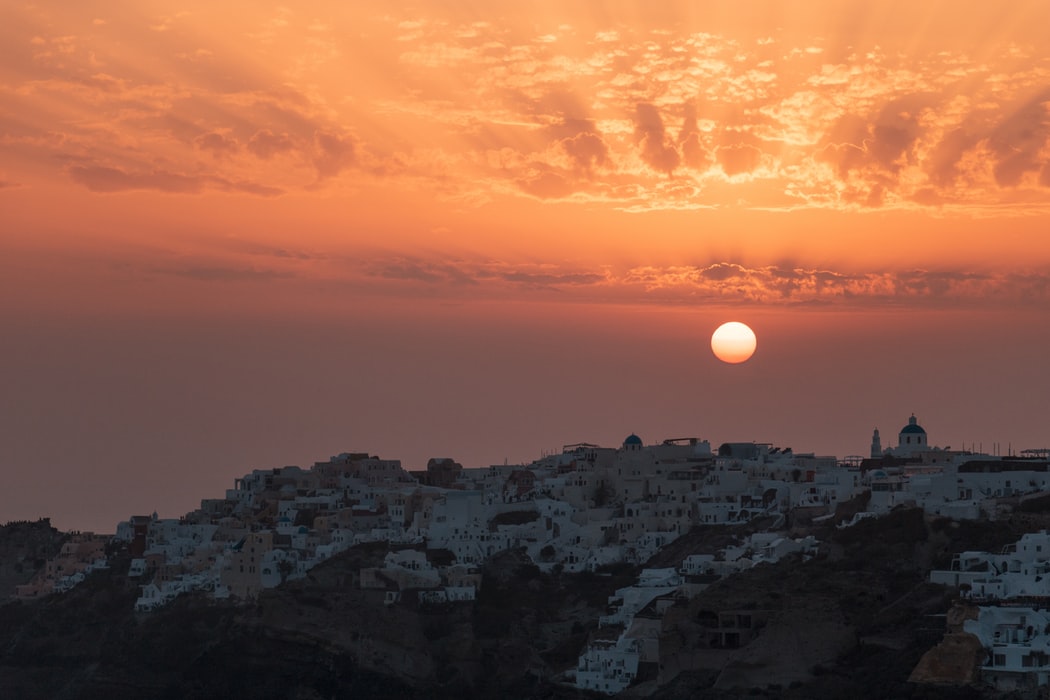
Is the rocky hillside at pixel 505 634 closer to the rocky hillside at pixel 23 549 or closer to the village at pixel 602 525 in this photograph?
the village at pixel 602 525

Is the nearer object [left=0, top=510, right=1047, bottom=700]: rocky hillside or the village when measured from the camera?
[left=0, top=510, right=1047, bottom=700]: rocky hillside

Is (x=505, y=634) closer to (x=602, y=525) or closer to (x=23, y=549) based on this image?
(x=602, y=525)

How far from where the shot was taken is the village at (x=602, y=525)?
79.2 metres

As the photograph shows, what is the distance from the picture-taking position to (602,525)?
102 metres

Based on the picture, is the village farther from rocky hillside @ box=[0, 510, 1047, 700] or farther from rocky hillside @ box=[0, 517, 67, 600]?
rocky hillside @ box=[0, 517, 67, 600]

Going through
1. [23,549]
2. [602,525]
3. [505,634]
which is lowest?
[23,549]

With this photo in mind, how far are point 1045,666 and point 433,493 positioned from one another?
4485 centimetres

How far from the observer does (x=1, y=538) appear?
128 m

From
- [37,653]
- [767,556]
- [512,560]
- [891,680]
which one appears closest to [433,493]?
[512,560]

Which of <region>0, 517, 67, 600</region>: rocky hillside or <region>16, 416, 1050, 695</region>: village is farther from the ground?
<region>16, 416, 1050, 695</region>: village

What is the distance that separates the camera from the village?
79250 millimetres

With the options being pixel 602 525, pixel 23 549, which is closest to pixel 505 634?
pixel 602 525

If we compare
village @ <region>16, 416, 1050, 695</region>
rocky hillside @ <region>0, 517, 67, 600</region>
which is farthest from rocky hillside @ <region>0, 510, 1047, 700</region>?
rocky hillside @ <region>0, 517, 67, 600</region>

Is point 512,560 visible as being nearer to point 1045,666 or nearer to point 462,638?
point 462,638
